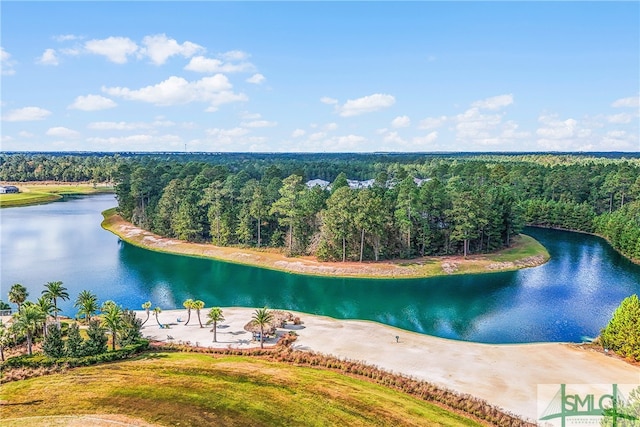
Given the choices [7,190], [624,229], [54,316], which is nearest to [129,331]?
[54,316]

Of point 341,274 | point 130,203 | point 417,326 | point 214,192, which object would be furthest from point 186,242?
point 417,326

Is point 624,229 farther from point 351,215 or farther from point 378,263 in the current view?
point 351,215

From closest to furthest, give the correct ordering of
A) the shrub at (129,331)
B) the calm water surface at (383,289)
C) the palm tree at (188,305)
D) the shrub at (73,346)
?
the shrub at (73,346) < the shrub at (129,331) < the palm tree at (188,305) < the calm water surface at (383,289)

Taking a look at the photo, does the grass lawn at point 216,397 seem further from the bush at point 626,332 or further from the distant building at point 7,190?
the distant building at point 7,190

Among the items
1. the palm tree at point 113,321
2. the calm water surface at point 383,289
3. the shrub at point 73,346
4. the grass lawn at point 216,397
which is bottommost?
the calm water surface at point 383,289

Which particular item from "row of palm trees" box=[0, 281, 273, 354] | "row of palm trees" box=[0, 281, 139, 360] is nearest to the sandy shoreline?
"row of palm trees" box=[0, 281, 273, 354]

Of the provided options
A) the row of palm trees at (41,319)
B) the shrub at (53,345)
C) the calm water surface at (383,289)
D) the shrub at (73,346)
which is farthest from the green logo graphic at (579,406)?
the shrub at (53,345)

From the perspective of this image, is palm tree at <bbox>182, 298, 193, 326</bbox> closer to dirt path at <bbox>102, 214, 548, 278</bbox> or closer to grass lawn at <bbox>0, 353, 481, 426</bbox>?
grass lawn at <bbox>0, 353, 481, 426</bbox>
